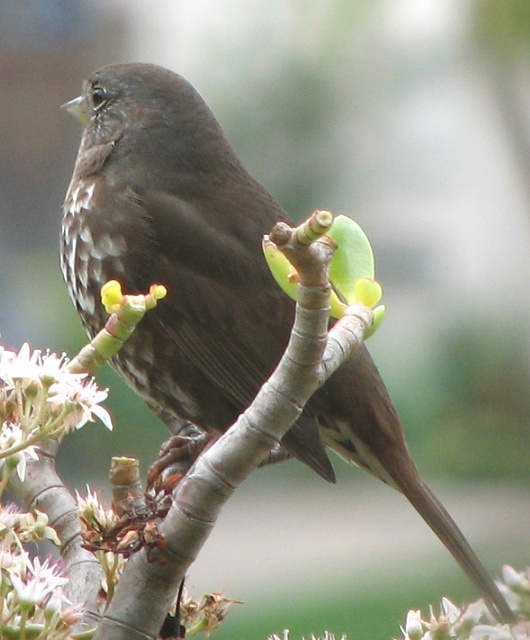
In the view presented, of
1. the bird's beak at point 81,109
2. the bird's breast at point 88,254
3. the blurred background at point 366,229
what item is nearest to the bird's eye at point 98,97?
the bird's beak at point 81,109

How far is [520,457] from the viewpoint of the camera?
7.22 meters

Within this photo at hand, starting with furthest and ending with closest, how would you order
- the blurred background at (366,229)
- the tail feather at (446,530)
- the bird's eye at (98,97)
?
the blurred background at (366,229), the bird's eye at (98,97), the tail feather at (446,530)

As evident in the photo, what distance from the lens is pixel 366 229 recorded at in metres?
9.15

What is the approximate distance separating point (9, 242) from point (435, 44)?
11.9 feet

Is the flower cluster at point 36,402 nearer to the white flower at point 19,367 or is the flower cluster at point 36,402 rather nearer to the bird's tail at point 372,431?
the white flower at point 19,367

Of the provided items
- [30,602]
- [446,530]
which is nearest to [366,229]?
[446,530]

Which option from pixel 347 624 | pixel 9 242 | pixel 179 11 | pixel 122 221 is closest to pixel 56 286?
pixel 9 242

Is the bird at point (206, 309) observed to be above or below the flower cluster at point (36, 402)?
above

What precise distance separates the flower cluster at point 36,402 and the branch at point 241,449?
13 cm

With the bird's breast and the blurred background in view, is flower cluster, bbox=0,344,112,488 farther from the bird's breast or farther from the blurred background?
the blurred background

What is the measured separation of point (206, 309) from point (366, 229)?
6.51 metres

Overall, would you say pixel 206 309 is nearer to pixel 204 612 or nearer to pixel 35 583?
pixel 204 612

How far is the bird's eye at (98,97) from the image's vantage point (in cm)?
319

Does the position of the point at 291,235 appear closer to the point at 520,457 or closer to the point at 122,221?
the point at 122,221
